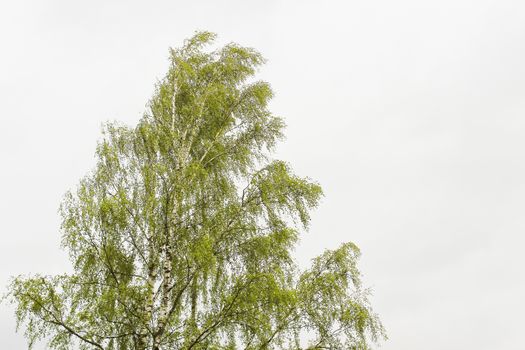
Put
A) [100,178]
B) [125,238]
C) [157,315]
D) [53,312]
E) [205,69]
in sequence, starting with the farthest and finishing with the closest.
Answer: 1. [205,69]
2. [100,178]
3. [125,238]
4. [157,315]
5. [53,312]

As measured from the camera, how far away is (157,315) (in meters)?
12.0

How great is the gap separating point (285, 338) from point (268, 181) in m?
3.80

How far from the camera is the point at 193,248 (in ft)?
40.1

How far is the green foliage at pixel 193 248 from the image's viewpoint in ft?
37.5

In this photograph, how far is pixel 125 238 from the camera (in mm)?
13055

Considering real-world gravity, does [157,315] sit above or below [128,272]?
below

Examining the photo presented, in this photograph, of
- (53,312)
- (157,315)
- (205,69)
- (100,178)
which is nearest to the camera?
(53,312)

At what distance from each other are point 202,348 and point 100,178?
208 inches

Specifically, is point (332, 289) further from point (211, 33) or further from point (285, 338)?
point (211, 33)

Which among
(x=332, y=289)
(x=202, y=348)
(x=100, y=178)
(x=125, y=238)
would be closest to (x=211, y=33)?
(x=100, y=178)

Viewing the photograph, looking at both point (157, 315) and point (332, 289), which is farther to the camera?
point (332, 289)

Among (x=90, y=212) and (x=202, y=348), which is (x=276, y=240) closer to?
(x=202, y=348)

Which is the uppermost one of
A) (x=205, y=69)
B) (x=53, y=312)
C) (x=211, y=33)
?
(x=211, y=33)

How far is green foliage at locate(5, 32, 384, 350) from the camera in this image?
11430mm
